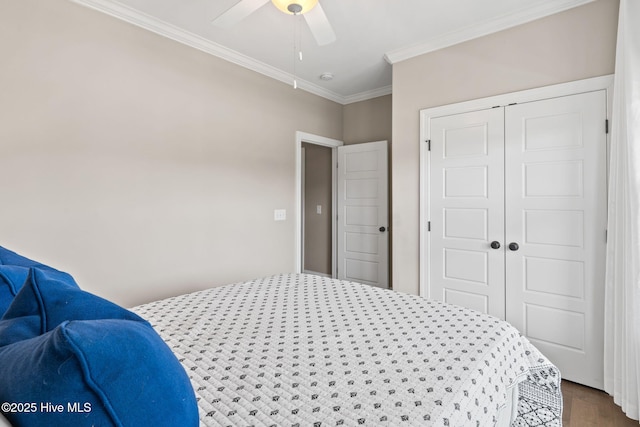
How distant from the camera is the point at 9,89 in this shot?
78.2 inches

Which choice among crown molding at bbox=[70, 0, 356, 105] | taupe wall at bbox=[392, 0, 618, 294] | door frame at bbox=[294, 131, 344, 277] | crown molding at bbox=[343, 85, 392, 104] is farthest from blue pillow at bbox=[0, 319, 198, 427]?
crown molding at bbox=[343, 85, 392, 104]

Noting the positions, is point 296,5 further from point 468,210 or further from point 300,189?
point 300,189

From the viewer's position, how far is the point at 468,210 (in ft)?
9.13

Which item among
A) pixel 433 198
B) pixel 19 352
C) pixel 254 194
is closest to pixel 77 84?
pixel 254 194

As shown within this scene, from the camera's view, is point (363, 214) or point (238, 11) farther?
point (363, 214)

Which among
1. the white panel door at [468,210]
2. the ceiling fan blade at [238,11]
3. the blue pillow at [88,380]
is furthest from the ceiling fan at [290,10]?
the blue pillow at [88,380]

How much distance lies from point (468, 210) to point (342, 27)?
1842 mm

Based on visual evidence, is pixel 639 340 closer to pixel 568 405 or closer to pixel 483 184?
pixel 568 405

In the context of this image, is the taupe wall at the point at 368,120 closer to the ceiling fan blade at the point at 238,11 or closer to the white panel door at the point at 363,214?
the white panel door at the point at 363,214

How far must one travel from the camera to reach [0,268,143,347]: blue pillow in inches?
25.3

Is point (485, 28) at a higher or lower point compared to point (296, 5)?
higher

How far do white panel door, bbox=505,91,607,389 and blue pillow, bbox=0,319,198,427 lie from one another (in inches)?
106

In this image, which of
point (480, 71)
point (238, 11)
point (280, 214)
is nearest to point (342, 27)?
point (238, 11)

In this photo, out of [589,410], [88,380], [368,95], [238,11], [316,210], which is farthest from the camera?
[316,210]
